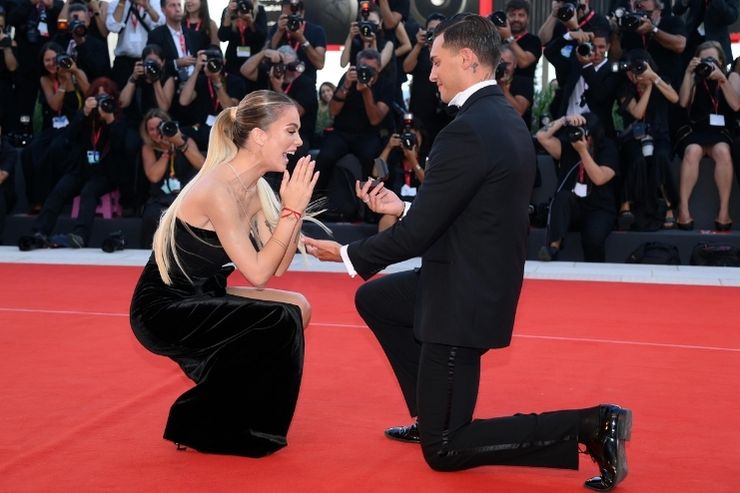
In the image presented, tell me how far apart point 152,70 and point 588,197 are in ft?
12.9

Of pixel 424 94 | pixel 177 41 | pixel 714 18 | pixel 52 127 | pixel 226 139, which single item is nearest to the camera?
pixel 226 139

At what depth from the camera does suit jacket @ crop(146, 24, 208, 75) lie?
32.6 feet

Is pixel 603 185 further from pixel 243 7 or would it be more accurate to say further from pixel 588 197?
pixel 243 7

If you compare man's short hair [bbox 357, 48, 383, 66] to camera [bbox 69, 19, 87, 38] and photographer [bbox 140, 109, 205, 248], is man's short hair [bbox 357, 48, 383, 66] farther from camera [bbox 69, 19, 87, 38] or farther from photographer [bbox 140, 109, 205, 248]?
camera [bbox 69, 19, 87, 38]

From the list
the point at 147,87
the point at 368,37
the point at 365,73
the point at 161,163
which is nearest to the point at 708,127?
the point at 365,73

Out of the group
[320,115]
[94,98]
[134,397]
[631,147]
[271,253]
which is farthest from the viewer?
[320,115]

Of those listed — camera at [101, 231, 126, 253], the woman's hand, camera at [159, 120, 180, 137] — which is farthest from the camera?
camera at [101, 231, 126, 253]

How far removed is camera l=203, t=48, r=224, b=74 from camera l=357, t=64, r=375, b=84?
50.5 inches

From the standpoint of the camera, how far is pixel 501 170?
3.23 metres

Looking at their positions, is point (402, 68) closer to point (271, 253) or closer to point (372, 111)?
point (372, 111)

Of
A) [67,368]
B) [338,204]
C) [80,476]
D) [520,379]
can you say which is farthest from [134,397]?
[338,204]

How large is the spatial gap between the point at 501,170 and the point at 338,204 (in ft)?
20.8

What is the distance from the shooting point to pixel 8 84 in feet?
35.2

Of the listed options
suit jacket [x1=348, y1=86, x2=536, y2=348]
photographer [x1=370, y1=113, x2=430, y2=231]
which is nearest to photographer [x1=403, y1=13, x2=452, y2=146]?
photographer [x1=370, y1=113, x2=430, y2=231]
